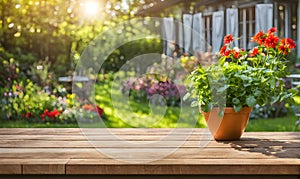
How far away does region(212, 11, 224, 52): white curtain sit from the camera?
25.4 ft

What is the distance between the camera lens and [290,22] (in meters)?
7.82

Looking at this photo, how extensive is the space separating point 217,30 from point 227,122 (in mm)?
5891

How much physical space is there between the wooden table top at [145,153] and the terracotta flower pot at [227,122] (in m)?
0.05

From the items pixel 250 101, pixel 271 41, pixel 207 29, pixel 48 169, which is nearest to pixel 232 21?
pixel 207 29

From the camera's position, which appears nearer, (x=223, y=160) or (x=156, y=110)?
(x=223, y=160)

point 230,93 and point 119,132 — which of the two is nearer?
point 230,93

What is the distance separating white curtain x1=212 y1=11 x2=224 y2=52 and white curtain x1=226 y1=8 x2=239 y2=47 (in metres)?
0.11

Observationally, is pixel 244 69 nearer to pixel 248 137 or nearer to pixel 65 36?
pixel 248 137

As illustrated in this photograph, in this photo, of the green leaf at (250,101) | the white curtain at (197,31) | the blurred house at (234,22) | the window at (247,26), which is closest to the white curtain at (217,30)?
the blurred house at (234,22)

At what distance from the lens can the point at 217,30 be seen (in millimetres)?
7789

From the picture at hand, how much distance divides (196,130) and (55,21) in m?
5.88

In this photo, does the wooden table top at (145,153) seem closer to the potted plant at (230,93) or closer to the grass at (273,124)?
the potted plant at (230,93)

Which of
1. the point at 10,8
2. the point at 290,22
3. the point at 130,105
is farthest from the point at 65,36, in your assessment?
the point at 290,22

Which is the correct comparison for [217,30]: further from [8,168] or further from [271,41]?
[8,168]
